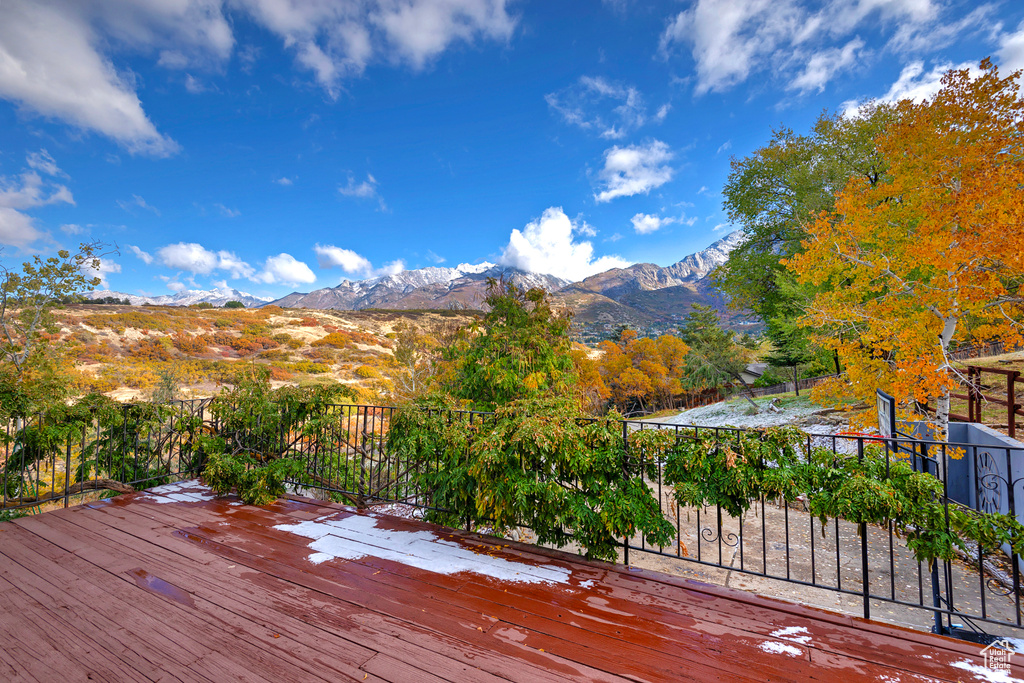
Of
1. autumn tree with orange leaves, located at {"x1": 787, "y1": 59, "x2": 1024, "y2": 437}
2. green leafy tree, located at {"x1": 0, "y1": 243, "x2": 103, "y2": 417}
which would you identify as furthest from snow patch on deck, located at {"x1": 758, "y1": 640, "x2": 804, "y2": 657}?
green leafy tree, located at {"x1": 0, "y1": 243, "x2": 103, "y2": 417}

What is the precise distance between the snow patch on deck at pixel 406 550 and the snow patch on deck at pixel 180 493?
1.61 meters

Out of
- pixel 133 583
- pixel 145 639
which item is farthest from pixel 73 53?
pixel 145 639

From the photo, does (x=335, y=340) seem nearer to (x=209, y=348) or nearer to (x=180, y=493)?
(x=209, y=348)

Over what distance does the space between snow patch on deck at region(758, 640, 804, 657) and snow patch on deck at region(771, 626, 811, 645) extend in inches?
3.1

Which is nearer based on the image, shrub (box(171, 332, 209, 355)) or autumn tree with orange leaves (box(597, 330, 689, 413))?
autumn tree with orange leaves (box(597, 330, 689, 413))

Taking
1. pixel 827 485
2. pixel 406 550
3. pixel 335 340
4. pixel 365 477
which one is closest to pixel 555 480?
pixel 406 550

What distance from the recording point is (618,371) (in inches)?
1078

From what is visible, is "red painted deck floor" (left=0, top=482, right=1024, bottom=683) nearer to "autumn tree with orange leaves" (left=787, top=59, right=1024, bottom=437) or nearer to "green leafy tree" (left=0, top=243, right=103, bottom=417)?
"autumn tree with orange leaves" (left=787, top=59, right=1024, bottom=437)

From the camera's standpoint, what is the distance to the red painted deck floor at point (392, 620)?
1980mm

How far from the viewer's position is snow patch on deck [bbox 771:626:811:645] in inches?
88.0

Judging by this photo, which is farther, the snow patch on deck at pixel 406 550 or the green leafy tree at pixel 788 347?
the green leafy tree at pixel 788 347

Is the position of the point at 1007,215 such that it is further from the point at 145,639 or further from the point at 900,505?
the point at 145,639

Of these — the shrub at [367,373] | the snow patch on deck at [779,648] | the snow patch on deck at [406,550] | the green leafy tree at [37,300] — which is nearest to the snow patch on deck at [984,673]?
the snow patch on deck at [779,648]

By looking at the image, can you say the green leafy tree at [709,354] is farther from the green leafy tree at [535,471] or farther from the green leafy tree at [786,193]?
the green leafy tree at [535,471]
